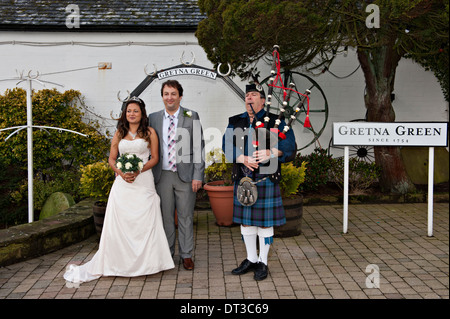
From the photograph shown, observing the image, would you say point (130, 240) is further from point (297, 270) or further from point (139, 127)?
point (297, 270)

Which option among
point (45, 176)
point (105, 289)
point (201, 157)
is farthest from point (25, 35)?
point (105, 289)

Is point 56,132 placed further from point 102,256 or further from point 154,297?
point 154,297

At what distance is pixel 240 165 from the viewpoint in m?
4.68

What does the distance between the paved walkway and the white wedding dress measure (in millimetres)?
119

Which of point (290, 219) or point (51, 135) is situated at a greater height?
point (51, 135)

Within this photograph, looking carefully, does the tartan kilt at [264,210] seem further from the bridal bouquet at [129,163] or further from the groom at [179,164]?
the bridal bouquet at [129,163]

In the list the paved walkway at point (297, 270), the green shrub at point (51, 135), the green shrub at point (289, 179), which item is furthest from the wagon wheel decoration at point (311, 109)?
the green shrub at point (51, 135)

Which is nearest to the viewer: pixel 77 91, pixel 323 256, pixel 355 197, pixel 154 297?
pixel 154 297

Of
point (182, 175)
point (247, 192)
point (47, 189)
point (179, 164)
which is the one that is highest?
point (179, 164)

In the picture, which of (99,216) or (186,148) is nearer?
(186,148)

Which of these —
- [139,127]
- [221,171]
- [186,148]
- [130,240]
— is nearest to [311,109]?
[221,171]

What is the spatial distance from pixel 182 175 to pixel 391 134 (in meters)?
3.01

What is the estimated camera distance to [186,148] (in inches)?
189

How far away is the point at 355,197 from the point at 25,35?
22.5ft
